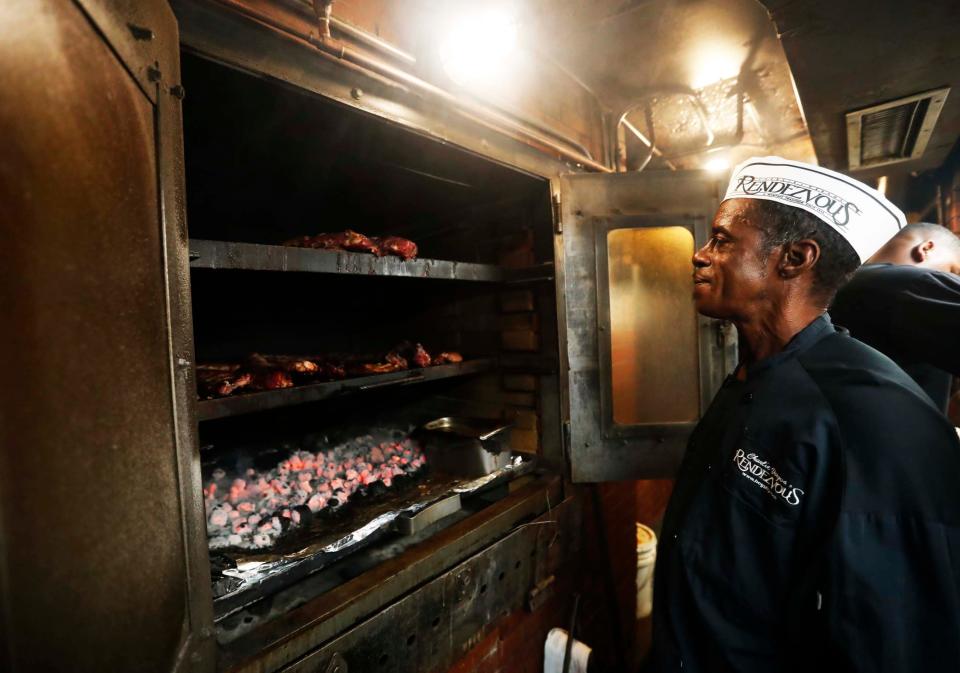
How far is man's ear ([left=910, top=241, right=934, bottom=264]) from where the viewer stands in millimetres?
2498

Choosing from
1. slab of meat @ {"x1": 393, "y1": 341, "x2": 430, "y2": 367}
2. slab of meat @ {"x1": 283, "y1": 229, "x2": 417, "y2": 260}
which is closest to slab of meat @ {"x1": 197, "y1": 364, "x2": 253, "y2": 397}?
slab of meat @ {"x1": 283, "y1": 229, "x2": 417, "y2": 260}

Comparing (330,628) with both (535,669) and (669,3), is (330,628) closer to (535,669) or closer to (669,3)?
(535,669)

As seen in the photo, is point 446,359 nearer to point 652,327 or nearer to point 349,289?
point 349,289

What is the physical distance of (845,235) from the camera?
1.53m

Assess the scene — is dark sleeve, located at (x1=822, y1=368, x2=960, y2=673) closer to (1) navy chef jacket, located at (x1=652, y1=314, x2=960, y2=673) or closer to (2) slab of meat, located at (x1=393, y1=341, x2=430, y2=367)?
(1) navy chef jacket, located at (x1=652, y1=314, x2=960, y2=673)

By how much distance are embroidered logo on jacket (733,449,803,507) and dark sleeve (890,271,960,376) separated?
1.32 meters

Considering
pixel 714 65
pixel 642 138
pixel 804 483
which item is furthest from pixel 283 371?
pixel 642 138

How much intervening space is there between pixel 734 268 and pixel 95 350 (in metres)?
1.83

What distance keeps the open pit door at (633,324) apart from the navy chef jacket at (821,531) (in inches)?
38.7

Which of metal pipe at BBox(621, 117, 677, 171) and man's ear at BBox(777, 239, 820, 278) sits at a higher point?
metal pipe at BBox(621, 117, 677, 171)

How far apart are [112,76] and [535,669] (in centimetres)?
310

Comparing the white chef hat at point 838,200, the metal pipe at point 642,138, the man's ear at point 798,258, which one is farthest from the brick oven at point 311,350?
the man's ear at point 798,258

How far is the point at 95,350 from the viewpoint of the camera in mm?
804

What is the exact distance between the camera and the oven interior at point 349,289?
5.64 feet
